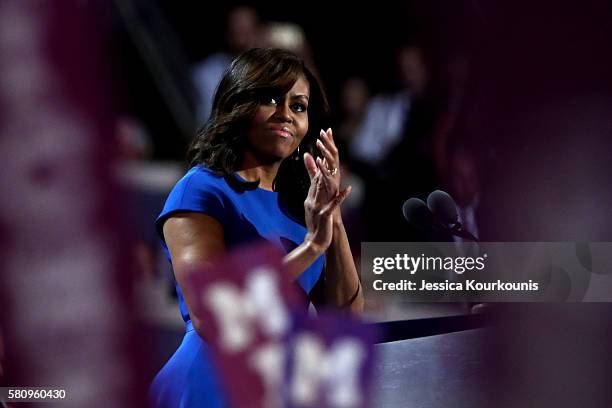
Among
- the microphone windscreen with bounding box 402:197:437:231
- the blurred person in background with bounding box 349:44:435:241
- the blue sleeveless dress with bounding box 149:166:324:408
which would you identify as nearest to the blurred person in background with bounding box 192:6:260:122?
the blurred person in background with bounding box 349:44:435:241

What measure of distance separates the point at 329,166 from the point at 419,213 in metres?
0.54

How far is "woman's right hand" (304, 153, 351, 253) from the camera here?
1.67 meters

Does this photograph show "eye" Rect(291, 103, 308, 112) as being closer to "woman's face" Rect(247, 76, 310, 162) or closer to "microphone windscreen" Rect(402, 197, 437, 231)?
"woman's face" Rect(247, 76, 310, 162)

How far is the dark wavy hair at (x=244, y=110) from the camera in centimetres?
177

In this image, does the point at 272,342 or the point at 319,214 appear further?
the point at 319,214

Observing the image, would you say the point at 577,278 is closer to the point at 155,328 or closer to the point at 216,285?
the point at 155,328

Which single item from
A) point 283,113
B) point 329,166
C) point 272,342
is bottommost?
point 272,342

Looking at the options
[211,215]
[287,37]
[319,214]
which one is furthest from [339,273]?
[287,37]

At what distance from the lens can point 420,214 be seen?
2.19 meters

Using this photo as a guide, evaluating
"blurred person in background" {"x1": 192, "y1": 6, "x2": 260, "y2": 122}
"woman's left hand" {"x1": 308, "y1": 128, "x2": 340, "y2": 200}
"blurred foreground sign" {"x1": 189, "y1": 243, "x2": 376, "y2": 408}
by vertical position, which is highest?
"blurred person in background" {"x1": 192, "y1": 6, "x2": 260, "y2": 122}

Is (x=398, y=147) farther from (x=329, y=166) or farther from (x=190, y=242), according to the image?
(x=190, y=242)

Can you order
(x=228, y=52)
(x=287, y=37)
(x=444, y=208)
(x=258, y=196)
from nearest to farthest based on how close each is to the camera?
(x=258, y=196), (x=444, y=208), (x=287, y=37), (x=228, y=52)

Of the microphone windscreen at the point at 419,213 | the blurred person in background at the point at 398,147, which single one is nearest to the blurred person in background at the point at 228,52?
the blurred person in background at the point at 398,147

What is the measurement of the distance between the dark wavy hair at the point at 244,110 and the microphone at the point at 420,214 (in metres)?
0.38
